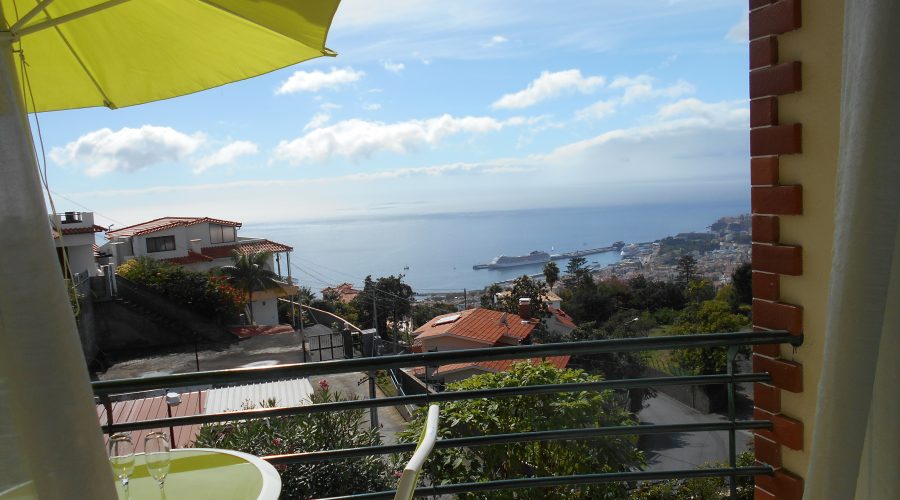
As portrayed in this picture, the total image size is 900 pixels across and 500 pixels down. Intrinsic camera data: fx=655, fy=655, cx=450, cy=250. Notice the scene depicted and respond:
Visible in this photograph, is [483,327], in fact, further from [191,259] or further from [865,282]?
[191,259]

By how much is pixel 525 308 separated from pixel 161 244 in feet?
81.5

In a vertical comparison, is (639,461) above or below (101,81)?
below

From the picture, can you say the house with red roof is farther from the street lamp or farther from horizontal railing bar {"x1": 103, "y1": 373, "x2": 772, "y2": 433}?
horizontal railing bar {"x1": 103, "y1": 373, "x2": 772, "y2": 433}

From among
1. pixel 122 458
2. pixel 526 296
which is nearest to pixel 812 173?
pixel 122 458

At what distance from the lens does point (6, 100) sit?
699mm

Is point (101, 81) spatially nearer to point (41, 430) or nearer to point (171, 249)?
point (41, 430)

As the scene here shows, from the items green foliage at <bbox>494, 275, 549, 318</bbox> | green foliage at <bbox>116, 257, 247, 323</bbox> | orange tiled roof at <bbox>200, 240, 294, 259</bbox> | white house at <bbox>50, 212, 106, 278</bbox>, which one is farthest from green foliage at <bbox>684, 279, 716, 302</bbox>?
orange tiled roof at <bbox>200, 240, 294, 259</bbox>

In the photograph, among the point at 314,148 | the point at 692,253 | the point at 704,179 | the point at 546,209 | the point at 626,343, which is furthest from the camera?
the point at 314,148

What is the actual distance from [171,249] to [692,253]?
93.6 ft

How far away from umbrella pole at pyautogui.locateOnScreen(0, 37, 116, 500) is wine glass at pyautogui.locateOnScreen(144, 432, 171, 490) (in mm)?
509

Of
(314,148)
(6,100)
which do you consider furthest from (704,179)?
(6,100)

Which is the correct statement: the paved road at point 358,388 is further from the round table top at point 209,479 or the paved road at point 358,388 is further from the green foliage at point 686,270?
the round table top at point 209,479

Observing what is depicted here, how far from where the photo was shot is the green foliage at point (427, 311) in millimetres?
27587

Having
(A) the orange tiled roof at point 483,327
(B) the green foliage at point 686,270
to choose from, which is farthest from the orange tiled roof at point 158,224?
(B) the green foliage at point 686,270
